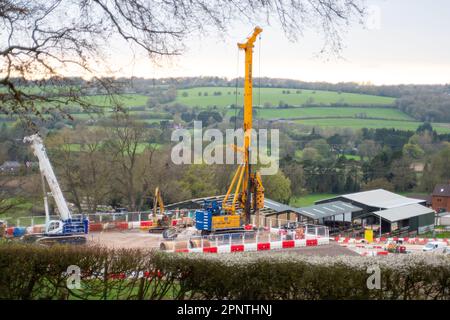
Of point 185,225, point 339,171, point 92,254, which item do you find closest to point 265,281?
point 92,254

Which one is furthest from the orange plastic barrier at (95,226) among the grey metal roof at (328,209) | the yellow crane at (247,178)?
the grey metal roof at (328,209)

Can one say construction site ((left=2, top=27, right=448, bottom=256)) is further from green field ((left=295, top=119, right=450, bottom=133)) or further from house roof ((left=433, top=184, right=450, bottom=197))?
green field ((left=295, top=119, right=450, bottom=133))

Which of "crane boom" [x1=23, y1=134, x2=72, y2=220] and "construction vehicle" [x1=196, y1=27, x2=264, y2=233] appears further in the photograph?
"construction vehicle" [x1=196, y1=27, x2=264, y2=233]

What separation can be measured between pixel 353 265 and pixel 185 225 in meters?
20.9

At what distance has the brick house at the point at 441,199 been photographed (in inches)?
2106

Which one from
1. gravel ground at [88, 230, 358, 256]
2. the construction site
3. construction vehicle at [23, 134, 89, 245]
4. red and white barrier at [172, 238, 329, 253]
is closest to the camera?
red and white barrier at [172, 238, 329, 253]

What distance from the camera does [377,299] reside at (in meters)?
9.21

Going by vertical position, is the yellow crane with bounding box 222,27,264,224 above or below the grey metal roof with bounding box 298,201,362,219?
above

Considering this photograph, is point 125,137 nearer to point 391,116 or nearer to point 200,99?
point 200,99

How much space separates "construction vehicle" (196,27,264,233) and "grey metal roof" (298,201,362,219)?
343 inches

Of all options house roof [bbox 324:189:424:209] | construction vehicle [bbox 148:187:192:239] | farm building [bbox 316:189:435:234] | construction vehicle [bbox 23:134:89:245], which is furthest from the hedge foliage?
house roof [bbox 324:189:424:209]

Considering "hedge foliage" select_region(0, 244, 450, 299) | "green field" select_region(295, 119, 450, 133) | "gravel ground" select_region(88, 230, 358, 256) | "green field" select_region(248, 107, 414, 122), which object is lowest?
"gravel ground" select_region(88, 230, 358, 256)

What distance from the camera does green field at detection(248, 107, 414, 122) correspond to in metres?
92.2

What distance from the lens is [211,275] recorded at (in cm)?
968
